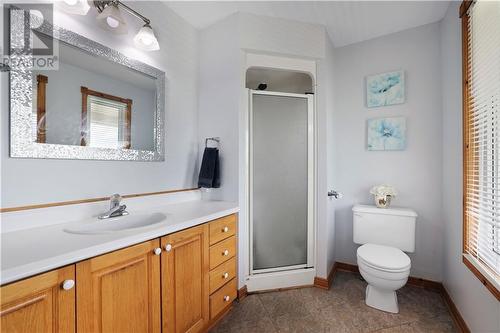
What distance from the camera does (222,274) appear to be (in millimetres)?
1646

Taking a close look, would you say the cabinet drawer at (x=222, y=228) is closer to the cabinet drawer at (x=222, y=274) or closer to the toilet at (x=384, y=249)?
the cabinet drawer at (x=222, y=274)

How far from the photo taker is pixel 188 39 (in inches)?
80.5

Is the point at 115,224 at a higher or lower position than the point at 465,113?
lower

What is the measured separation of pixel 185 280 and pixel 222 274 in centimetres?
39

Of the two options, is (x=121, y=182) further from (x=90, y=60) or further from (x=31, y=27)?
(x=31, y=27)

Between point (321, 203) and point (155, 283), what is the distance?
155 centimetres

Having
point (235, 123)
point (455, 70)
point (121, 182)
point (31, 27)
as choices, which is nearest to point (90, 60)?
point (31, 27)

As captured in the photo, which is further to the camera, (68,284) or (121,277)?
→ (121,277)

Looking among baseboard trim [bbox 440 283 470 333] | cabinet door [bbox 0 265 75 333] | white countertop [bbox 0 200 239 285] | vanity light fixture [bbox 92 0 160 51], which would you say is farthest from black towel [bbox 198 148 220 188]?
baseboard trim [bbox 440 283 470 333]

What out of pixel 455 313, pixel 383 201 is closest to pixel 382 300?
pixel 455 313

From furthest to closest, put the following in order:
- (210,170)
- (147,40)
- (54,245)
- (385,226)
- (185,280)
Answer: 1. (385,226)
2. (210,170)
3. (147,40)
4. (185,280)
5. (54,245)

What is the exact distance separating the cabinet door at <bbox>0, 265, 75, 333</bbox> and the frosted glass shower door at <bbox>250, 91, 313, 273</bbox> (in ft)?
4.65

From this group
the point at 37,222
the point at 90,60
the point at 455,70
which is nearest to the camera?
the point at 37,222

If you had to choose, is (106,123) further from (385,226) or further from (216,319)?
(385,226)
